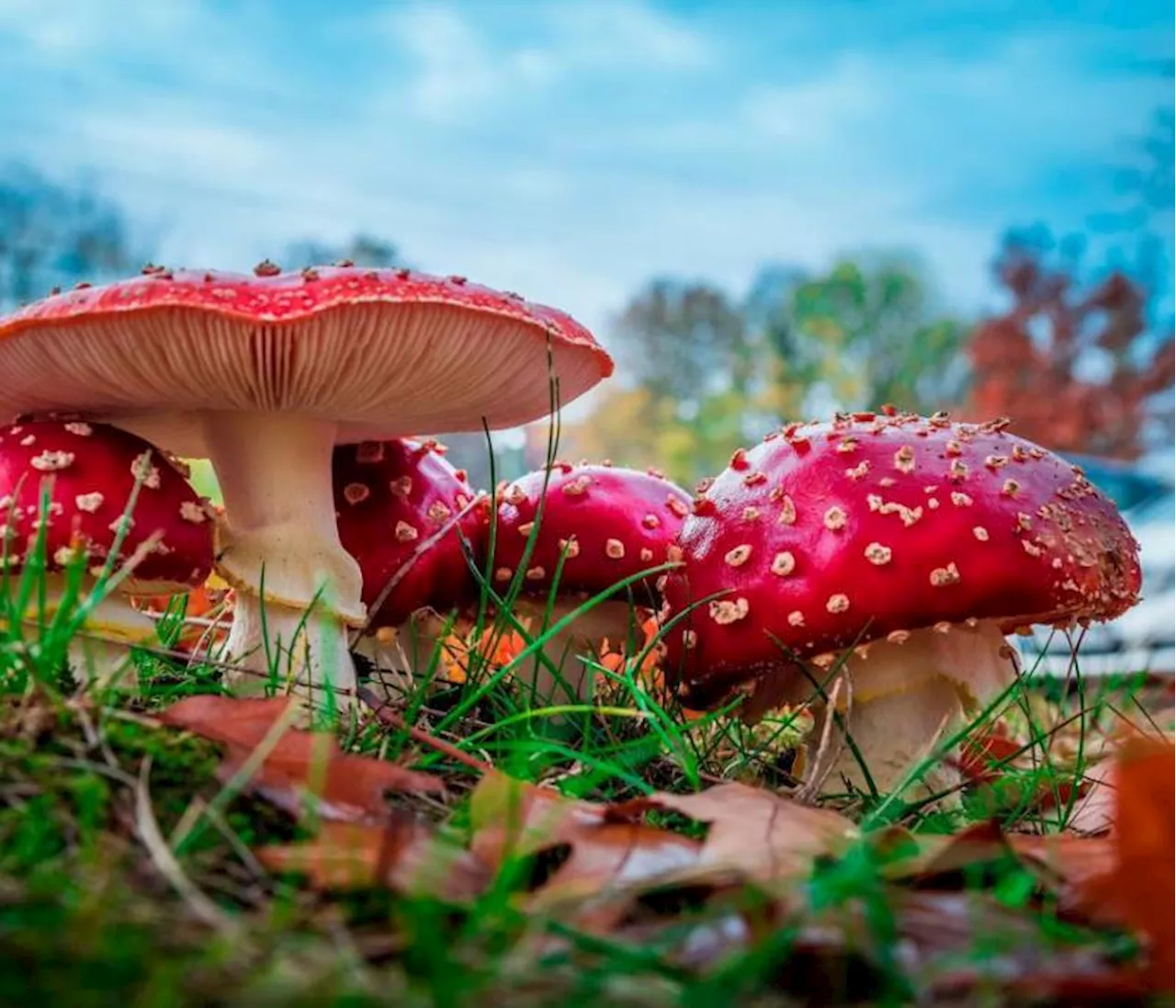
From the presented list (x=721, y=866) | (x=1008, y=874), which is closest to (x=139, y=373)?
(x=721, y=866)

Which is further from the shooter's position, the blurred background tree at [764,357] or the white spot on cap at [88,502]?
the blurred background tree at [764,357]

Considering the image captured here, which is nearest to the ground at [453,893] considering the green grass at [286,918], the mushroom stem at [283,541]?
the green grass at [286,918]

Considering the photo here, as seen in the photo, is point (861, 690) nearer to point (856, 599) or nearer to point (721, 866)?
point (856, 599)

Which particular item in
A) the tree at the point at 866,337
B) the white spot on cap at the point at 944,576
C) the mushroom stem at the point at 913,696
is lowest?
the mushroom stem at the point at 913,696

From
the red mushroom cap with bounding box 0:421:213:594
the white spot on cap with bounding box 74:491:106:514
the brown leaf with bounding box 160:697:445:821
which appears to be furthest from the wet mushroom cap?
the brown leaf with bounding box 160:697:445:821

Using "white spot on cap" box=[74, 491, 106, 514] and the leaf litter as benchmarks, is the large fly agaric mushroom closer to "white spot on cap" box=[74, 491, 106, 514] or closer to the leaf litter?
"white spot on cap" box=[74, 491, 106, 514]

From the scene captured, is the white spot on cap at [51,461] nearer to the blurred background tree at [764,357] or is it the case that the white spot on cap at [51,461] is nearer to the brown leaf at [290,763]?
the brown leaf at [290,763]
